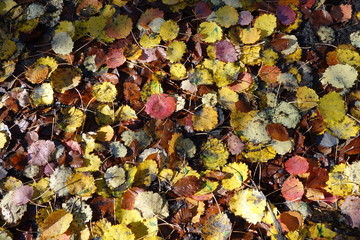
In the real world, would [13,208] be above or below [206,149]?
below

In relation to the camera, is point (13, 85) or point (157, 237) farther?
point (13, 85)

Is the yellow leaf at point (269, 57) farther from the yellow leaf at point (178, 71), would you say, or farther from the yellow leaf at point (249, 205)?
the yellow leaf at point (249, 205)

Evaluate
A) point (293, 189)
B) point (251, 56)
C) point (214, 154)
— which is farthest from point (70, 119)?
point (293, 189)

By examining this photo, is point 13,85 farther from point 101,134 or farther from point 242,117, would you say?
point 242,117

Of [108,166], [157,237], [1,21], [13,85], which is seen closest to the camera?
[157,237]

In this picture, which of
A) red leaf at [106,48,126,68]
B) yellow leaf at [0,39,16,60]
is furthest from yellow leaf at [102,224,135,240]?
yellow leaf at [0,39,16,60]

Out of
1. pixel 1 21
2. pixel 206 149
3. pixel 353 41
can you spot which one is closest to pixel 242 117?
pixel 206 149

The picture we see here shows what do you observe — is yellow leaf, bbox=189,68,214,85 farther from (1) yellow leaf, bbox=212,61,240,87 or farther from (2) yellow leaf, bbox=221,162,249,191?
(2) yellow leaf, bbox=221,162,249,191
